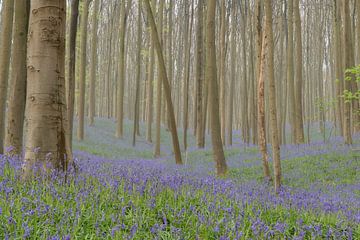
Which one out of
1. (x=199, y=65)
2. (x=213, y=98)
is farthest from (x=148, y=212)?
(x=199, y=65)

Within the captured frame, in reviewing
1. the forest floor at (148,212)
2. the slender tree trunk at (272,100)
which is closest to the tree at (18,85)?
the forest floor at (148,212)

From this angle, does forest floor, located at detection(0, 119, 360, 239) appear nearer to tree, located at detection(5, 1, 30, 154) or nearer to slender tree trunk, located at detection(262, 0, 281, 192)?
tree, located at detection(5, 1, 30, 154)

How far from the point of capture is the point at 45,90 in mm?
4887

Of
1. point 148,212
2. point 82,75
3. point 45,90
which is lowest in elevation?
point 148,212

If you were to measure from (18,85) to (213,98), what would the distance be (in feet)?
17.2

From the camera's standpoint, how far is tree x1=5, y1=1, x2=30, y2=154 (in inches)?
287

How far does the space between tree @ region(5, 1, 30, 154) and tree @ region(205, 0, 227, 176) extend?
501cm

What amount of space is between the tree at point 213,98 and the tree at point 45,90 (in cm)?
571

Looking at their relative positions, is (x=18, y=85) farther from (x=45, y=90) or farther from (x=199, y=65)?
(x=199, y=65)

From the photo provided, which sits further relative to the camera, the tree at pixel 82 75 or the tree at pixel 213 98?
the tree at pixel 82 75

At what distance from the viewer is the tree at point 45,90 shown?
485 cm

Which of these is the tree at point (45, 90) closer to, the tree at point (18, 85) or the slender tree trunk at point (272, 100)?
the tree at point (18, 85)

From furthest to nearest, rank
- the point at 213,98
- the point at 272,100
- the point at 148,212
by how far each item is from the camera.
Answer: the point at 213,98, the point at 272,100, the point at 148,212

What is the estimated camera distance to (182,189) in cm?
505
